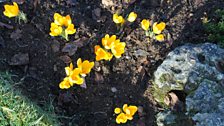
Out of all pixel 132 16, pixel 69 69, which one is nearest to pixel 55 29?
pixel 69 69

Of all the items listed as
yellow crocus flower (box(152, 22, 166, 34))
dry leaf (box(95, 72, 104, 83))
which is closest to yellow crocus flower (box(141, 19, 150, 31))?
yellow crocus flower (box(152, 22, 166, 34))

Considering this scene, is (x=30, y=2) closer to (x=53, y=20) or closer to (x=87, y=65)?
(x=53, y=20)

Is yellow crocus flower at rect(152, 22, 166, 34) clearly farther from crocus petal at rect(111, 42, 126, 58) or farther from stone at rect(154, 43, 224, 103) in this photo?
crocus petal at rect(111, 42, 126, 58)

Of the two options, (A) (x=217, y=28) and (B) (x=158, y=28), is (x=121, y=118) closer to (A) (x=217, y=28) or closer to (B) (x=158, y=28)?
(B) (x=158, y=28)

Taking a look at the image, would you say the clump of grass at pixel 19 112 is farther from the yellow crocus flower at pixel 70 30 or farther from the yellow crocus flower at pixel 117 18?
the yellow crocus flower at pixel 117 18

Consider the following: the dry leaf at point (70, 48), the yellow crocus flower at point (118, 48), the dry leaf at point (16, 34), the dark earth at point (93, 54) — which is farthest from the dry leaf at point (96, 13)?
the dry leaf at point (16, 34)
